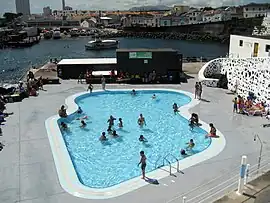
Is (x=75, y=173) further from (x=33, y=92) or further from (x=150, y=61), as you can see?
(x=150, y=61)

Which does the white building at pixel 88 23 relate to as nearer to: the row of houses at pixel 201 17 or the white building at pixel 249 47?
the row of houses at pixel 201 17

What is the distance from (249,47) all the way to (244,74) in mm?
9142

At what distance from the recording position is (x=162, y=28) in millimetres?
148250

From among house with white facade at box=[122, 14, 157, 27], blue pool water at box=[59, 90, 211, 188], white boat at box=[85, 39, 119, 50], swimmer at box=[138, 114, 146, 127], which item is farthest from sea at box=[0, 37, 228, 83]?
house with white facade at box=[122, 14, 157, 27]

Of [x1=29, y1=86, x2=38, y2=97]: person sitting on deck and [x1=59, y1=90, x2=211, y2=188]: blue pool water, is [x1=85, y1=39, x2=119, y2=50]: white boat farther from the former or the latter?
[x1=59, y1=90, x2=211, y2=188]: blue pool water

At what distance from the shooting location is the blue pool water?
13984 mm

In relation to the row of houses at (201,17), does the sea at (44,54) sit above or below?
below

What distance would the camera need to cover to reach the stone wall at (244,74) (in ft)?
68.2

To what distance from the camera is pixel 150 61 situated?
3014 cm

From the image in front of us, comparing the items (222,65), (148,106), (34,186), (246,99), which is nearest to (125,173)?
(34,186)

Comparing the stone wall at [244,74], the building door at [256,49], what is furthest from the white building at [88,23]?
the stone wall at [244,74]

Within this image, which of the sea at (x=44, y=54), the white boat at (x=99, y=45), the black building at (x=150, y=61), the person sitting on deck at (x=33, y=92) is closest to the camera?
the person sitting on deck at (x=33, y=92)

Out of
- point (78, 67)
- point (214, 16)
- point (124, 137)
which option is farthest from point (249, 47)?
point (214, 16)

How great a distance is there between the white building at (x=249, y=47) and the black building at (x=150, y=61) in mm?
7268
